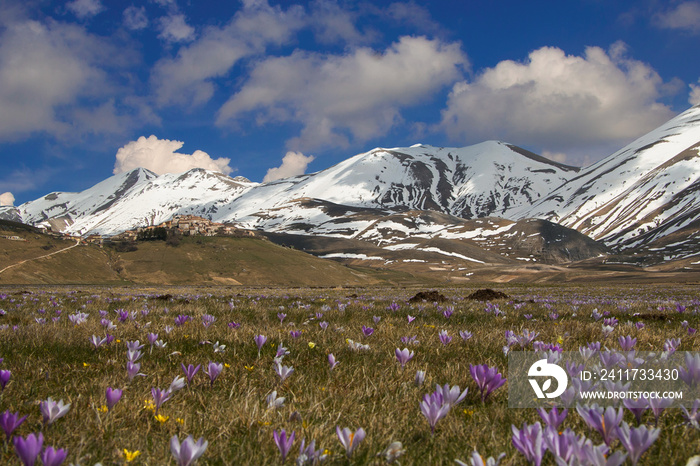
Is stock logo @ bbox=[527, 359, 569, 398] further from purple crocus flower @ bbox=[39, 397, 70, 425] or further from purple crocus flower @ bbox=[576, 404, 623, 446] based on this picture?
purple crocus flower @ bbox=[39, 397, 70, 425]

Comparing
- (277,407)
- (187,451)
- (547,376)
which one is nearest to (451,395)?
(277,407)

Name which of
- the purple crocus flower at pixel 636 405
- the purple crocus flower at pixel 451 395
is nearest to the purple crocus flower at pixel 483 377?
the purple crocus flower at pixel 451 395

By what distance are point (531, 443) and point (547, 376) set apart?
2166 mm

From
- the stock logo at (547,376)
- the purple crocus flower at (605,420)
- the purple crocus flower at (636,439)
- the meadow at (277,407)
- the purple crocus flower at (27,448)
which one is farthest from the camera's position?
the stock logo at (547,376)

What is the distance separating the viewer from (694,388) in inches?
134

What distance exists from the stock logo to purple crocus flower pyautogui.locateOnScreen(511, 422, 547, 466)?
5.33ft

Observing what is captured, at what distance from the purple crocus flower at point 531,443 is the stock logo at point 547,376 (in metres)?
1.63

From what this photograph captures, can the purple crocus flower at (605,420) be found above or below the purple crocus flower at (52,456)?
below

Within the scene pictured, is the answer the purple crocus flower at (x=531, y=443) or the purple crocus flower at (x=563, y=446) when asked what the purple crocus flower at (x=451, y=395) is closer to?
the purple crocus flower at (x=531, y=443)

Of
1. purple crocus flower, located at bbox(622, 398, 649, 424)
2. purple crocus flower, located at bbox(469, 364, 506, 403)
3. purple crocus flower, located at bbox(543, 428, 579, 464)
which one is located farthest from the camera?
purple crocus flower, located at bbox(469, 364, 506, 403)

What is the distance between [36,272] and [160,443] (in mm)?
169921

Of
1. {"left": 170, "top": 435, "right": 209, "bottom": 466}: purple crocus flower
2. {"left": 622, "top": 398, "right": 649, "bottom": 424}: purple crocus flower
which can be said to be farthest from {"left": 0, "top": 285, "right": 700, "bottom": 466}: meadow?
{"left": 622, "top": 398, "right": 649, "bottom": 424}: purple crocus flower

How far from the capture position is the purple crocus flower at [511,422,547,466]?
6.23ft

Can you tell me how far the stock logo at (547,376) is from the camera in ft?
11.8
